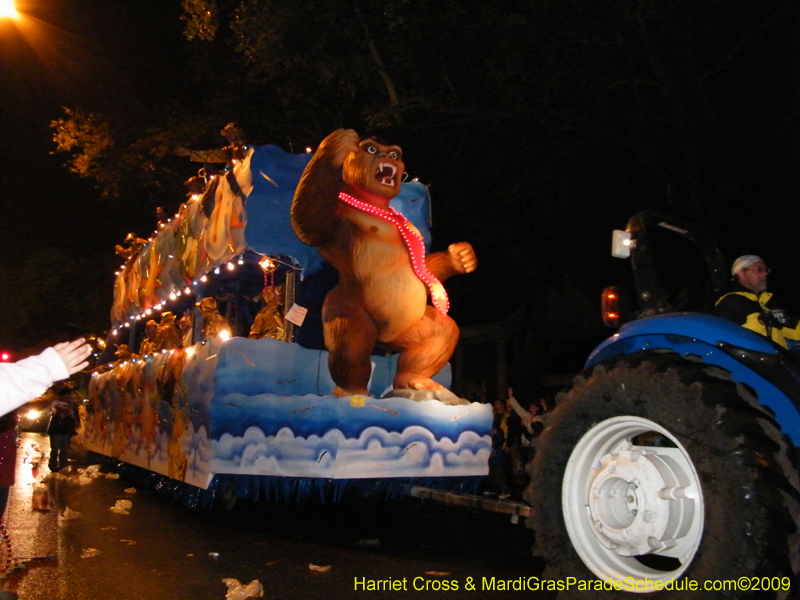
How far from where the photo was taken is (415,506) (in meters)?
9.86

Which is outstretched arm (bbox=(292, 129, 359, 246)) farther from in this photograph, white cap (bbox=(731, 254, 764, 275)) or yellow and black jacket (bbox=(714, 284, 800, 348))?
yellow and black jacket (bbox=(714, 284, 800, 348))

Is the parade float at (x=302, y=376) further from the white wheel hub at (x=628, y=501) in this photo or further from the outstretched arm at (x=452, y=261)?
the white wheel hub at (x=628, y=501)

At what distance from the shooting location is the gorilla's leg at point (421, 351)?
7965 mm

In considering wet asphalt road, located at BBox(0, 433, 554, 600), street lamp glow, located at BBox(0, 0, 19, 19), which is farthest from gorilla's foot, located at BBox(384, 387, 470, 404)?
street lamp glow, located at BBox(0, 0, 19, 19)

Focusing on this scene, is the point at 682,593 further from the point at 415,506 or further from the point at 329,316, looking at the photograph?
the point at 415,506

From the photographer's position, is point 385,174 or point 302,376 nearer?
point 302,376

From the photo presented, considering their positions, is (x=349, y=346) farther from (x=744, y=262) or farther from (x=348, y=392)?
(x=744, y=262)

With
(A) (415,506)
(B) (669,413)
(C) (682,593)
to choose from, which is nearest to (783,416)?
(B) (669,413)

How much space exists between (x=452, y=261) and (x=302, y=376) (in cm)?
217

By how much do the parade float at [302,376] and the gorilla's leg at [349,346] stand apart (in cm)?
2

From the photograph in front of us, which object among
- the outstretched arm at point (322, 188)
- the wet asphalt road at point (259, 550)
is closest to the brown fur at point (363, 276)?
the outstretched arm at point (322, 188)

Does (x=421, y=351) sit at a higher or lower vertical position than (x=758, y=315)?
higher

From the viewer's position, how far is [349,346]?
7.55m

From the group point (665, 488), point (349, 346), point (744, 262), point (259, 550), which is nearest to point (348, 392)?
point (349, 346)
